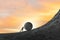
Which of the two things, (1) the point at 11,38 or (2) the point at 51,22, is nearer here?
(1) the point at 11,38

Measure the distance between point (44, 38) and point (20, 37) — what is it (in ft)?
3.71

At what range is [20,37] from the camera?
447 inches

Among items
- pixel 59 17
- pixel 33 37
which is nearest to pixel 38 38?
pixel 33 37

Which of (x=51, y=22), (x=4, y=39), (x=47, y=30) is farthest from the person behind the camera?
(x=51, y=22)

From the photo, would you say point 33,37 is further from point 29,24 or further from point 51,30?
point 29,24

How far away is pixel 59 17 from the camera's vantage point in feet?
42.3

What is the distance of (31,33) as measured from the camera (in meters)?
11.6

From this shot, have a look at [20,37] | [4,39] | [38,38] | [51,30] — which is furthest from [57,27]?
[4,39]

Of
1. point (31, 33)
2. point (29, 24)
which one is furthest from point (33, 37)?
point (29, 24)

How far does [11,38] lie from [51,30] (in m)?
2.02

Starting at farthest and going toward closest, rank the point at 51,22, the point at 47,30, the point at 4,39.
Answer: the point at 51,22 → the point at 47,30 → the point at 4,39

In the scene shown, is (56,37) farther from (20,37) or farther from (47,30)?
(20,37)

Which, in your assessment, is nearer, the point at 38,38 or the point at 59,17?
the point at 38,38

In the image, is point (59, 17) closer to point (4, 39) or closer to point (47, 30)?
point (47, 30)
